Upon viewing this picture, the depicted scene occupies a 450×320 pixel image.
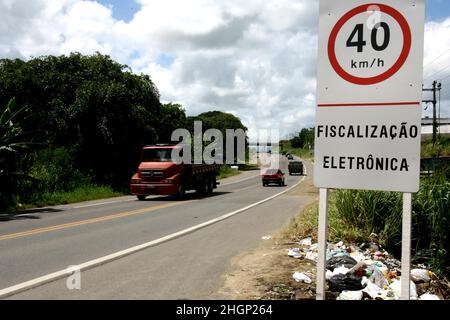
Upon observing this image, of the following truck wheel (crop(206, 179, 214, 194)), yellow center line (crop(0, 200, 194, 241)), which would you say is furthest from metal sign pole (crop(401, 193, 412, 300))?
truck wheel (crop(206, 179, 214, 194))

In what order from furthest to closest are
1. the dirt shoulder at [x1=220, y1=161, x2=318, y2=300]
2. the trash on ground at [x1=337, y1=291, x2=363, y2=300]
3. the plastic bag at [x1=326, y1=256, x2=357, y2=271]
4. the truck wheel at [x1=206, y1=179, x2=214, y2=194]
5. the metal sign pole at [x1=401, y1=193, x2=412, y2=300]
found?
the truck wheel at [x1=206, y1=179, x2=214, y2=194]
the plastic bag at [x1=326, y1=256, x2=357, y2=271]
the dirt shoulder at [x1=220, y1=161, x2=318, y2=300]
the trash on ground at [x1=337, y1=291, x2=363, y2=300]
the metal sign pole at [x1=401, y1=193, x2=412, y2=300]

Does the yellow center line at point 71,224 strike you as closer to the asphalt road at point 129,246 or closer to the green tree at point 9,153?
the asphalt road at point 129,246

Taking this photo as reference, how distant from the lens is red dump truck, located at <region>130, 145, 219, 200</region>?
21.1 metres

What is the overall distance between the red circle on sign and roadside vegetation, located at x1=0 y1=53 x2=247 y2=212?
65.0 ft

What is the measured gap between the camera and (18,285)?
19.9 ft

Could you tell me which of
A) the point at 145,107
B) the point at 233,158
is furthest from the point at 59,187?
the point at 233,158

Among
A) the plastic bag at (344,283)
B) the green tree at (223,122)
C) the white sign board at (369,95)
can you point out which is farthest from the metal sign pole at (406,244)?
the green tree at (223,122)

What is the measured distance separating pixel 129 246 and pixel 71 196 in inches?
526

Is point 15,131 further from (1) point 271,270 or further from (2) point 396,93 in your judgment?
(2) point 396,93

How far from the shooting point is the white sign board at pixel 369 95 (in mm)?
3955

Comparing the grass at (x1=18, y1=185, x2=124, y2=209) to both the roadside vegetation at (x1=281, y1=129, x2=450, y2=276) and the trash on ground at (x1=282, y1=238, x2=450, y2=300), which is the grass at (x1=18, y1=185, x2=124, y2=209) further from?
the trash on ground at (x1=282, y1=238, x2=450, y2=300)

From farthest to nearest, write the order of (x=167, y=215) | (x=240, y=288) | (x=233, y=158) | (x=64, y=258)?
(x=233, y=158) < (x=167, y=215) < (x=64, y=258) < (x=240, y=288)
